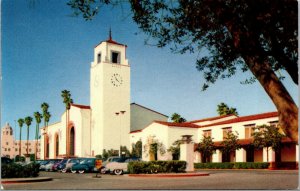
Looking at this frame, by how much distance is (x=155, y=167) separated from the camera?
20.4 meters

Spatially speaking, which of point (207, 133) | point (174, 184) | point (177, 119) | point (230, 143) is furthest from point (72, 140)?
point (174, 184)

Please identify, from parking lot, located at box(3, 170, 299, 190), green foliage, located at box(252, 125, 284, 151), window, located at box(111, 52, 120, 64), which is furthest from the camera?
window, located at box(111, 52, 120, 64)

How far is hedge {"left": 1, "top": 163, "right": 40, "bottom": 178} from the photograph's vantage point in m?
16.1

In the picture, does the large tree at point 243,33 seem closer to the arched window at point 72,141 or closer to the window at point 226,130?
the window at point 226,130

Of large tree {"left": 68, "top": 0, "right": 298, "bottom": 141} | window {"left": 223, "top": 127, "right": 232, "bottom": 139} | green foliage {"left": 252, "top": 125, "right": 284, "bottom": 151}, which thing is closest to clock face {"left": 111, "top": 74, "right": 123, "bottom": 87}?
window {"left": 223, "top": 127, "right": 232, "bottom": 139}

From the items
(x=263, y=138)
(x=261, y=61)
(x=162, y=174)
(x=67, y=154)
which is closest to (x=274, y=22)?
(x=261, y=61)

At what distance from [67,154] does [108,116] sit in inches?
293

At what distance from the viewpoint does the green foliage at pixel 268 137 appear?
1157 inches

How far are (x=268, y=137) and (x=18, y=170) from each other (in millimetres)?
18820

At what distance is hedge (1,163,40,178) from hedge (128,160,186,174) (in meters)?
5.02

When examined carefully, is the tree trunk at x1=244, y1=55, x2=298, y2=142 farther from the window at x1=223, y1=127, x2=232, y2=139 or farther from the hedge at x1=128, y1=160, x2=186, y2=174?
the window at x1=223, y1=127, x2=232, y2=139

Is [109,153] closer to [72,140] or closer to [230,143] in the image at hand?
[72,140]

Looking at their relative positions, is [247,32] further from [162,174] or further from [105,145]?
[105,145]

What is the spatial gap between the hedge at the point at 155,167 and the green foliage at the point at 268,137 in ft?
36.3
